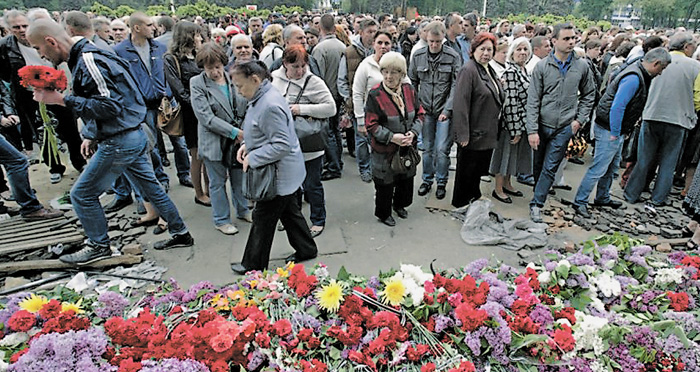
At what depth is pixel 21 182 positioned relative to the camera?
4.50 meters

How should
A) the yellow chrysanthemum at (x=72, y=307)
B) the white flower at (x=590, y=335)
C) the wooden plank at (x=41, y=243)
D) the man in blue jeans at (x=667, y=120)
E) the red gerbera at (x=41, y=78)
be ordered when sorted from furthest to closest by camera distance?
the man in blue jeans at (x=667, y=120) < the wooden plank at (x=41, y=243) < the red gerbera at (x=41, y=78) < the yellow chrysanthemum at (x=72, y=307) < the white flower at (x=590, y=335)

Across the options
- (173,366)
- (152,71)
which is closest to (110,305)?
(173,366)

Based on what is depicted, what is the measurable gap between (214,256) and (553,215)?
3758 mm

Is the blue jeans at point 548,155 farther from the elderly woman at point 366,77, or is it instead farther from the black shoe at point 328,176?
the black shoe at point 328,176

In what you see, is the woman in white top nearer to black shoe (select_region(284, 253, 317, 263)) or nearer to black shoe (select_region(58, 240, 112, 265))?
black shoe (select_region(284, 253, 317, 263))

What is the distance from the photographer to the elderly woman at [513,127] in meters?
4.85

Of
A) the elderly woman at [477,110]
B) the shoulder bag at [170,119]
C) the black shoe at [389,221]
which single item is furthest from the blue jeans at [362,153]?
the shoulder bag at [170,119]

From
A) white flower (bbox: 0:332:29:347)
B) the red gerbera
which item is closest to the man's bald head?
the red gerbera

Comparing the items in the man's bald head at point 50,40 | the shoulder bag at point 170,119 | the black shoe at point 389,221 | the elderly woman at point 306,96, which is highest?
the man's bald head at point 50,40

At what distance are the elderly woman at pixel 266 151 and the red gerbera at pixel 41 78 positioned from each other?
146 cm

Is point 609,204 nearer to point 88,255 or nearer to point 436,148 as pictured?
point 436,148

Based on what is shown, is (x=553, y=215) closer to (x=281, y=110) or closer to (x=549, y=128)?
(x=549, y=128)

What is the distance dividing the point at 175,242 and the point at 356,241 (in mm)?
1773

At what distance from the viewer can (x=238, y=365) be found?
1.85 meters
